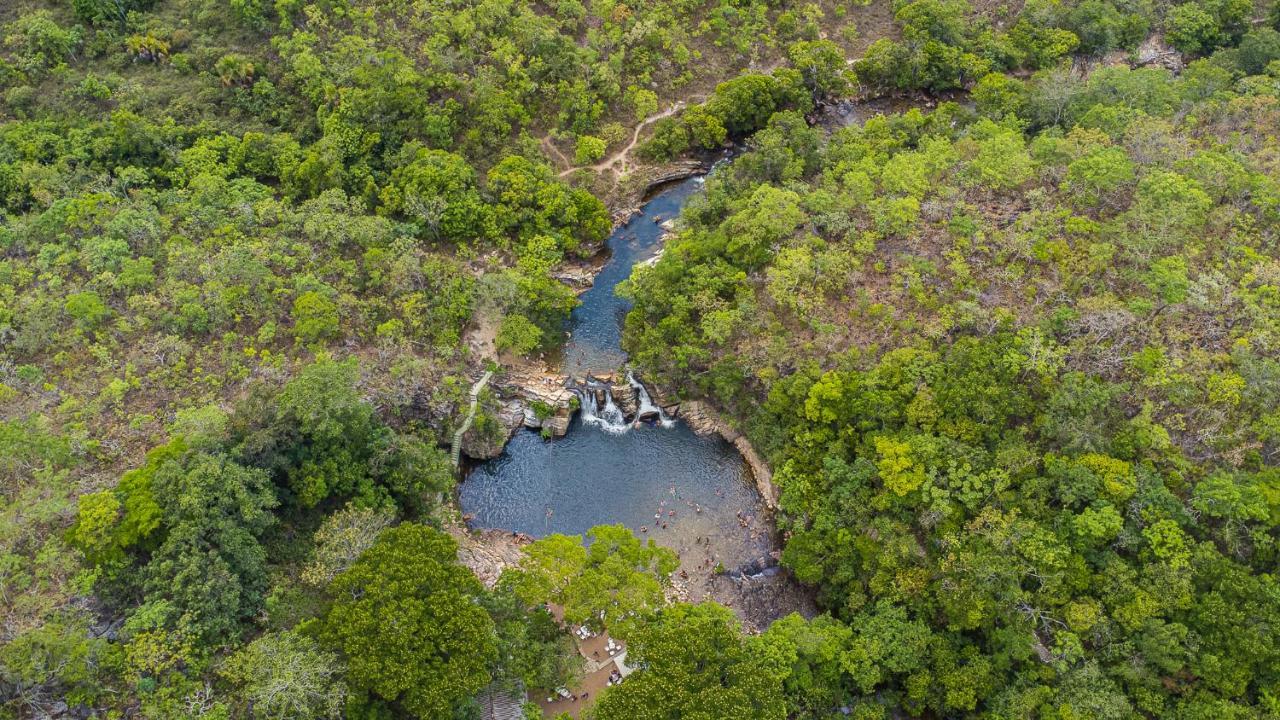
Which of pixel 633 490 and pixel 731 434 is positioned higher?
pixel 731 434

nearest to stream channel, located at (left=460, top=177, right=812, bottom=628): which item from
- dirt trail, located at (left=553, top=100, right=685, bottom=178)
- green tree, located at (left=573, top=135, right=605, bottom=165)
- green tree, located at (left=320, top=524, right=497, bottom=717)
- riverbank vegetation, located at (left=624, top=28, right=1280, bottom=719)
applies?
riverbank vegetation, located at (left=624, top=28, right=1280, bottom=719)

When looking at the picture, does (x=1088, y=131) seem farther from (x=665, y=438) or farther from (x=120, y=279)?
(x=120, y=279)

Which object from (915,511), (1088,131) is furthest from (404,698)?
(1088,131)

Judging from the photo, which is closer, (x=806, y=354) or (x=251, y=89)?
(x=806, y=354)

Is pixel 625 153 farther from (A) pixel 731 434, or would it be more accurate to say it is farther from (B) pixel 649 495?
(B) pixel 649 495

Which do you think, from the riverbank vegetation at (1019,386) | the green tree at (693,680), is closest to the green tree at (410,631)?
the green tree at (693,680)

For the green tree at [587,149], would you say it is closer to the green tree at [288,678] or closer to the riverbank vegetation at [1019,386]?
the riverbank vegetation at [1019,386]

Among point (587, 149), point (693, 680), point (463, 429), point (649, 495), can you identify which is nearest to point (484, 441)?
point (463, 429)
